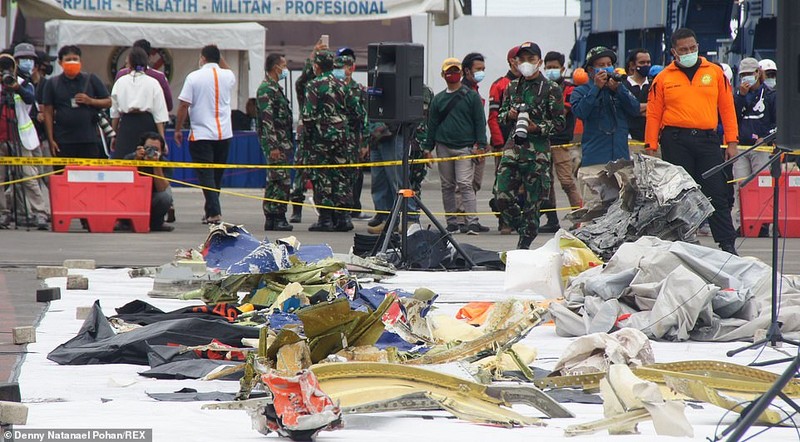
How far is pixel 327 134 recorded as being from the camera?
49.6ft

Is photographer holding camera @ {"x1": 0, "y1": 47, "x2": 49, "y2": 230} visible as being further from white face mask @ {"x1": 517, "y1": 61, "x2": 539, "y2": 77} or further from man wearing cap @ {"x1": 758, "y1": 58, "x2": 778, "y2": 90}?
man wearing cap @ {"x1": 758, "y1": 58, "x2": 778, "y2": 90}

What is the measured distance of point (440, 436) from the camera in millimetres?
4965

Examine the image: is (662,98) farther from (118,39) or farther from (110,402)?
(118,39)

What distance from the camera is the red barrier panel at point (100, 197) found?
567 inches

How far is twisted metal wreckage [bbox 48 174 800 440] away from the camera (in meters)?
5.12

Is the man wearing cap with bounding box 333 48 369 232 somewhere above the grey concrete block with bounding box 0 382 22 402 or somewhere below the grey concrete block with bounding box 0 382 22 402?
above

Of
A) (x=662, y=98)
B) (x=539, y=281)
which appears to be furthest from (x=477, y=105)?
(x=539, y=281)

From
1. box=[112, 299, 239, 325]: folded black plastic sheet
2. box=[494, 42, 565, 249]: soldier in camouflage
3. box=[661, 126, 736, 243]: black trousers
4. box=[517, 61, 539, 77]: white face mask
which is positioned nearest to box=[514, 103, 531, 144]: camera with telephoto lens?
box=[494, 42, 565, 249]: soldier in camouflage

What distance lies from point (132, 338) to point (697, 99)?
21.3ft

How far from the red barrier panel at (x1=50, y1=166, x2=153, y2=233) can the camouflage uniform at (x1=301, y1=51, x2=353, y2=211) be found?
6.26ft

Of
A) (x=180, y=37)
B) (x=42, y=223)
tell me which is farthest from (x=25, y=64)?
(x=180, y=37)

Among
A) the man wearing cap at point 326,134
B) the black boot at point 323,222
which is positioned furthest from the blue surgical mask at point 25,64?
the black boot at point 323,222

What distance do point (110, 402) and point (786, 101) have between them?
297 centimetres

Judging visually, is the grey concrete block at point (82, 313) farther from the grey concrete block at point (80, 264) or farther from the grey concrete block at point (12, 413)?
the grey concrete block at point (12, 413)
